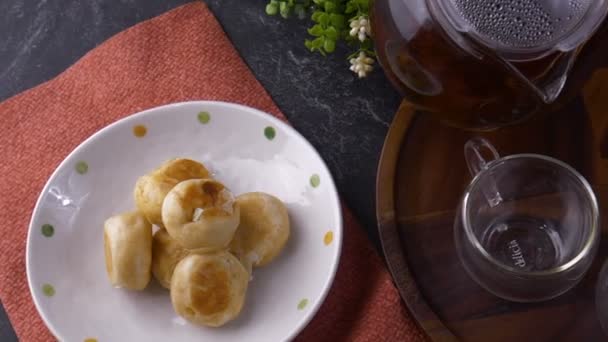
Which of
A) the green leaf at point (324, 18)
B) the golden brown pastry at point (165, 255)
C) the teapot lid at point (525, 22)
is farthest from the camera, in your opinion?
the green leaf at point (324, 18)

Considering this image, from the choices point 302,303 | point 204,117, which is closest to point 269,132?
point 204,117

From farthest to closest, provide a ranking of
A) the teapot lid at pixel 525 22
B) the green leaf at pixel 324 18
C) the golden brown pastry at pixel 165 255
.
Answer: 1. the green leaf at pixel 324 18
2. the golden brown pastry at pixel 165 255
3. the teapot lid at pixel 525 22

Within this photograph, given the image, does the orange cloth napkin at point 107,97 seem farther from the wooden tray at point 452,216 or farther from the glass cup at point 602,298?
the glass cup at point 602,298

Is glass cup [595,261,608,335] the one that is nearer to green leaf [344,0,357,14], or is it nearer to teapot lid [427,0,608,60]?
teapot lid [427,0,608,60]

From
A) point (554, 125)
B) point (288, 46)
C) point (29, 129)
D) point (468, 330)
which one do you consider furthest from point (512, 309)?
point (29, 129)

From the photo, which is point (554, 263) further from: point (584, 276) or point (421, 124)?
point (421, 124)

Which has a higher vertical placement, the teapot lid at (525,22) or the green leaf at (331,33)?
the teapot lid at (525,22)

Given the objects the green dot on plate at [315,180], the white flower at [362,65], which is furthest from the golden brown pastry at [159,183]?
the white flower at [362,65]
